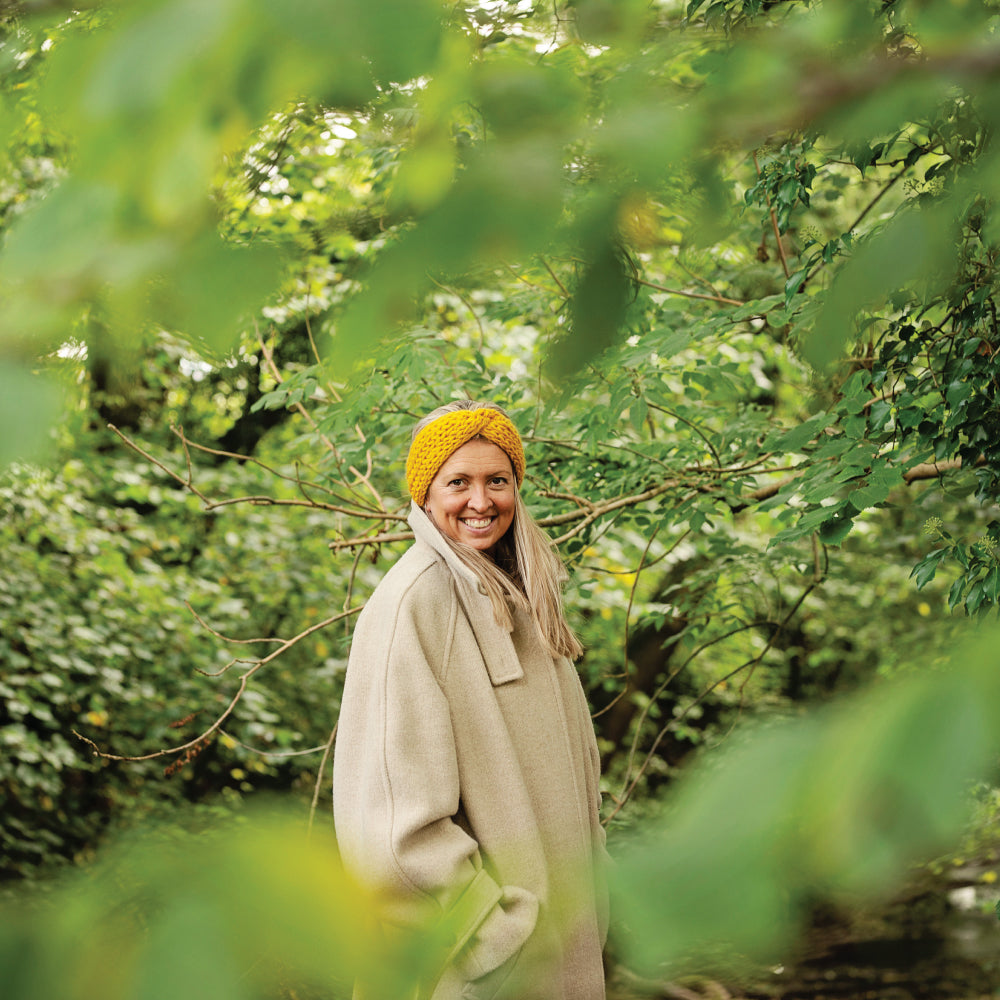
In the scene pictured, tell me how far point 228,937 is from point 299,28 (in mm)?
349

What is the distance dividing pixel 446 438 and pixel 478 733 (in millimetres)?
573

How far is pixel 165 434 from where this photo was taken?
6.80 metres

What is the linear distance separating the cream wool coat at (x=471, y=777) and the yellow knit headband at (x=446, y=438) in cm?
7

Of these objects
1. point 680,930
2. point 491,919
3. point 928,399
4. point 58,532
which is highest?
point 58,532

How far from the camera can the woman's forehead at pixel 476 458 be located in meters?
2.07

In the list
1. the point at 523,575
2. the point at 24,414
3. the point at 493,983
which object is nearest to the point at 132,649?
the point at 523,575

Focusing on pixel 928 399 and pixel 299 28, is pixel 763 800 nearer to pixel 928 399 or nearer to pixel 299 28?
pixel 299 28

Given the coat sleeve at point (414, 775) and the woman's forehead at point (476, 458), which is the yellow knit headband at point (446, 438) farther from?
the coat sleeve at point (414, 775)

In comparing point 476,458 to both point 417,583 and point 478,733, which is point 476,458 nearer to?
point 417,583

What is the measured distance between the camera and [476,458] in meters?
2.08

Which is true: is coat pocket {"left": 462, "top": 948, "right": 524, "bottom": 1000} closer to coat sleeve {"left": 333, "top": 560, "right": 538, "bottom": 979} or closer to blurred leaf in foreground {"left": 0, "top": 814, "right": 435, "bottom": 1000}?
coat sleeve {"left": 333, "top": 560, "right": 538, "bottom": 979}

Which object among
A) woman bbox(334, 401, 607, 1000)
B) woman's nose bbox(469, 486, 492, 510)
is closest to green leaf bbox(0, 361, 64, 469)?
woman bbox(334, 401, 607, 1000)

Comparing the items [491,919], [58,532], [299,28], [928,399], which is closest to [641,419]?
[928,399]

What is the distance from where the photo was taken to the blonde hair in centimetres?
202
